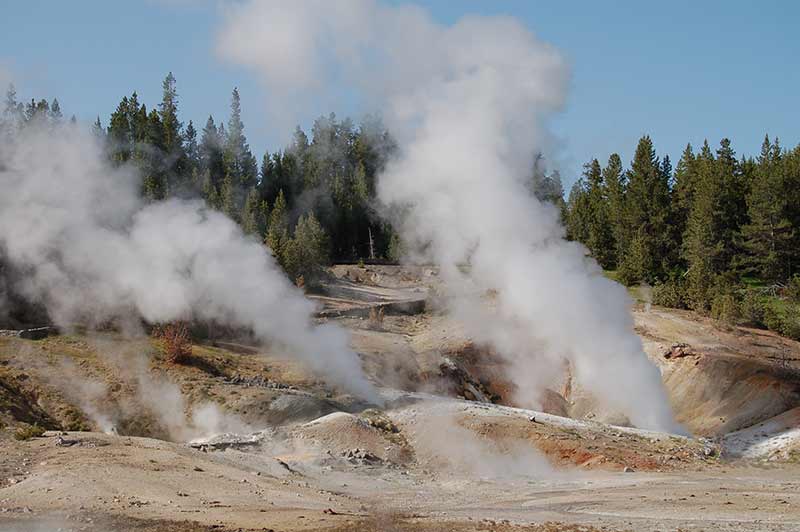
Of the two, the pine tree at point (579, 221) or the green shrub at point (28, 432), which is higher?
the pine tree at point (579, 221)

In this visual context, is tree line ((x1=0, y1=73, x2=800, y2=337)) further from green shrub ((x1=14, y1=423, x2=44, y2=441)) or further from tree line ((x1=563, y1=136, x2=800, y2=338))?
green shrub ((x1=14, y1=423, x2=44, y2=441))

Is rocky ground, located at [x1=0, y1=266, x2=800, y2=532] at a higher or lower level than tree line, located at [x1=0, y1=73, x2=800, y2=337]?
lower

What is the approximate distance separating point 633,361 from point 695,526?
55.3 ft

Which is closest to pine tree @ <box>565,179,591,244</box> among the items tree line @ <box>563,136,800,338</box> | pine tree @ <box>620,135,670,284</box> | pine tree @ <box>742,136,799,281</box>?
tree line @ <box>563,136,800,338</box>

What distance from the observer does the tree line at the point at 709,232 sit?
51.0 meters

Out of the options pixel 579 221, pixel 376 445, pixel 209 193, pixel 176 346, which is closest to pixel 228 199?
pixel 209 193

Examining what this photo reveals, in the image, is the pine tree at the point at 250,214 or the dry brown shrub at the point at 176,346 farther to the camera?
the pine tree at the point at 250,214

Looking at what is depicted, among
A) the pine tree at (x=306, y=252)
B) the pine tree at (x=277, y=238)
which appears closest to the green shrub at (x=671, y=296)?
the pine tree at (x=306, y=252)

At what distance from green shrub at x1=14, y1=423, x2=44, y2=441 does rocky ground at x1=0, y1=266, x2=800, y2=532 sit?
5 centimetres

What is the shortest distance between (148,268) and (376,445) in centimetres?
1523

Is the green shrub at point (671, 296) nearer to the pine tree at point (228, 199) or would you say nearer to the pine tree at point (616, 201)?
the pine tree at point (616, 201)

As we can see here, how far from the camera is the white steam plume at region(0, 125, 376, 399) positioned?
35.2 m

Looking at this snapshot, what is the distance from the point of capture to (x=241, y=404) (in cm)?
2744

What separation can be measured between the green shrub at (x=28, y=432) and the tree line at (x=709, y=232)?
35780 mm
